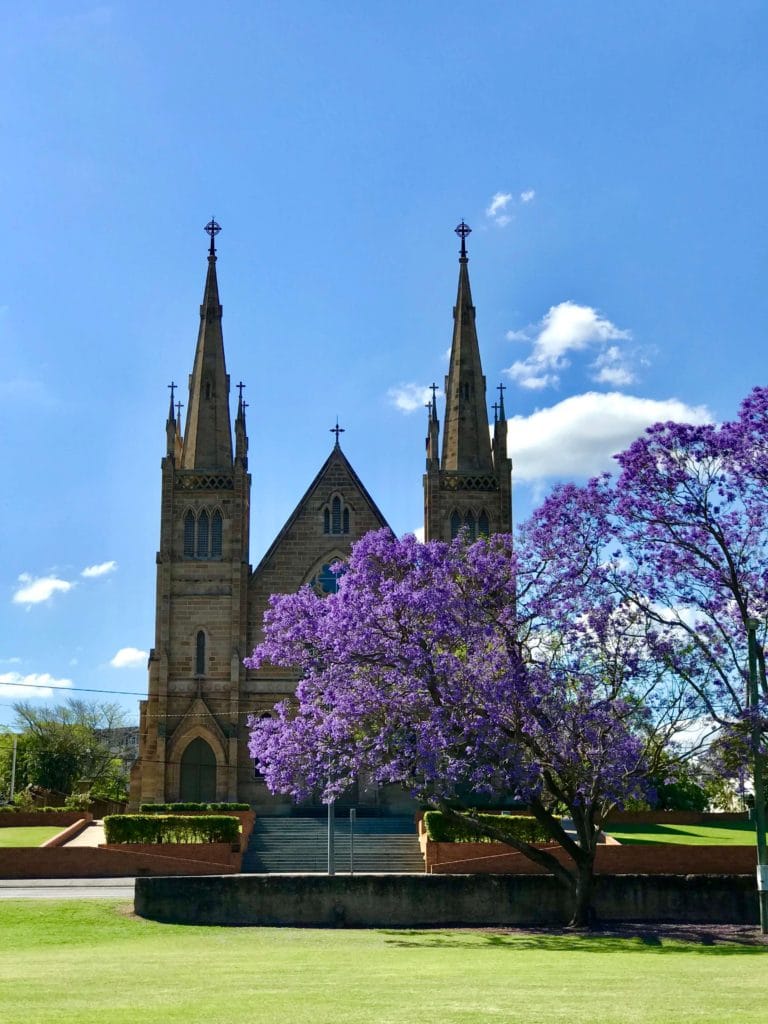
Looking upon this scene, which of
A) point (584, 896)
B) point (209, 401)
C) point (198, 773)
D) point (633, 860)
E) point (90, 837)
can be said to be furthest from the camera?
point (209, 401)

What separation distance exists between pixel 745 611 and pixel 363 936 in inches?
378

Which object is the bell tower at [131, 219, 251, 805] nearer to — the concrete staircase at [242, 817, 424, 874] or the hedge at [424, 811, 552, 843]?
the concrete staircase at [242, 817, 424, 874]

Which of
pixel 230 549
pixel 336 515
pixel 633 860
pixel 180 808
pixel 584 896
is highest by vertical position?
pixel 336 515

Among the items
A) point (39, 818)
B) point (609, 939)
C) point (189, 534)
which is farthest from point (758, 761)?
point (189, 534)

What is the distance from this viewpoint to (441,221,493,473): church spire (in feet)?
174

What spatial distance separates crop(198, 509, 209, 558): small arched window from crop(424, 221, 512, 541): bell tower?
8792 millimetres

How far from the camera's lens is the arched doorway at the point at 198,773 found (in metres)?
49.2

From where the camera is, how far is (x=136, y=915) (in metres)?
26.1

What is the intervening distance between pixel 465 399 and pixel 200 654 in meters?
15.3

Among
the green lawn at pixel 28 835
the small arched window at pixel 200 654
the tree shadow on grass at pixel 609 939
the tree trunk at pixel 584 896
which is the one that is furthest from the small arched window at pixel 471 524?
the tree shadow on grass at pixel 609 939

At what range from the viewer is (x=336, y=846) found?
39531 millimetres

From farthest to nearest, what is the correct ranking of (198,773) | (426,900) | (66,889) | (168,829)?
(198,773) < (168,829) < (66,889) < (426,900)

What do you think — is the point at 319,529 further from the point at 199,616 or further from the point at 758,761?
the point at 758,761

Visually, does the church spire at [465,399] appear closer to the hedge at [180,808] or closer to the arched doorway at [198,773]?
the arched doorway at [198,773]
